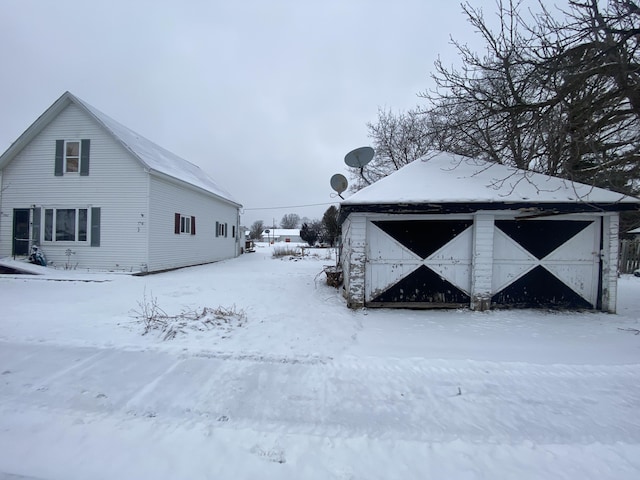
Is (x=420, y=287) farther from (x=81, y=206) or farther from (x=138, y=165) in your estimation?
(x=81, y=206)

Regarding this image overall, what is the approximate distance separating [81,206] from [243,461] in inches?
553

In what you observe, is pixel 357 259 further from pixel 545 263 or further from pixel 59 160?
pixel 59 160

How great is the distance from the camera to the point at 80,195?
12359mm

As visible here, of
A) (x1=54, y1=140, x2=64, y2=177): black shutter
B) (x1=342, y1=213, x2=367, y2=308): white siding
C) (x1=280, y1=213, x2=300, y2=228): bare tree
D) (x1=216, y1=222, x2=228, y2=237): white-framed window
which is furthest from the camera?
(x1=280, y1=213, x2=300, y2=228): bare tree

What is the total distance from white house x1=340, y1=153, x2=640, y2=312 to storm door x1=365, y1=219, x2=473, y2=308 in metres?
0.02

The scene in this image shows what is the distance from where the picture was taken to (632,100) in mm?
6082

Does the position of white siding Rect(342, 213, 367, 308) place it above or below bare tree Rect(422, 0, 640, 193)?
below

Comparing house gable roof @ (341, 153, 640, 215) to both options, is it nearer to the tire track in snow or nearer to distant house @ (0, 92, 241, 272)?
the tire track in snow

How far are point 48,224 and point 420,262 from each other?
15.0 m

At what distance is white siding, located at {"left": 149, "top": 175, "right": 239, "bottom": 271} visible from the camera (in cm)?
1259

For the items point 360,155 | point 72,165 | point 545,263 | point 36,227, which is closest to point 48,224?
point 36,227

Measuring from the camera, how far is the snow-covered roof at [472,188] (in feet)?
21.1

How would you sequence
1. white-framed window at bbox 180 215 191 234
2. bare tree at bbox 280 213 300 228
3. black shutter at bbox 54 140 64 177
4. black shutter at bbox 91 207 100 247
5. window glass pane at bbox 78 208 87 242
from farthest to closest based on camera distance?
bare tree at bbox 280 213 300 228 < white-framed window at bbox 180 215 191 234 < black shutter at bbox 54 140 64 177 < window glass pane at bbox 78 208 87 242 < black shutter at bbox 91 207 100 247

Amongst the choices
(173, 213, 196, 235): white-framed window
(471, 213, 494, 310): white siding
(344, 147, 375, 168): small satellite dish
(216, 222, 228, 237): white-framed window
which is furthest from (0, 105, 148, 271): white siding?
(471, 213, 494, 310): white siding
